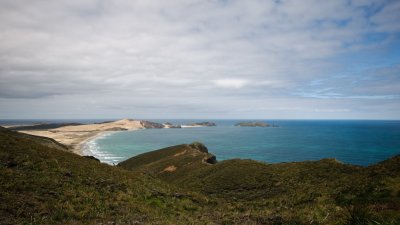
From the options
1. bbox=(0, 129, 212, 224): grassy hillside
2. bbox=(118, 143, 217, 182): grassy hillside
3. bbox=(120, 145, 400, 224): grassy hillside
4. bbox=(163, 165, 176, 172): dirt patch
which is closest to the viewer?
bbox=(0, 129, 212, 224): grassy hillside

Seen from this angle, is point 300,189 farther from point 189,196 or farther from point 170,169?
point 170,169

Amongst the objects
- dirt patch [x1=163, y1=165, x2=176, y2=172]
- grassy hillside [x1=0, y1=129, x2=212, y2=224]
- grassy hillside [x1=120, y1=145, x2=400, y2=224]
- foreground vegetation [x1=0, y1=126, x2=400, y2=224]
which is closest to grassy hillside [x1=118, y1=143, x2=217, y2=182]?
dirt patch [x1=163, y1=165, x2=176, y2=172]

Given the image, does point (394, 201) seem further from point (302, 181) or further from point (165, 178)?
point (165, 178)

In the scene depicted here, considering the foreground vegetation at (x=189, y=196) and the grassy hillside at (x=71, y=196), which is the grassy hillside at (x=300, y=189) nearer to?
the foreground vegetation at (x=189, y=196)

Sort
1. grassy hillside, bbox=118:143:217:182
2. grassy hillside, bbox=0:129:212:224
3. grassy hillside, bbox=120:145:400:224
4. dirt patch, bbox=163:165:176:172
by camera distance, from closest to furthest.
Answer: grassy hillside, bbox=0:129:212:224
grassy hillside, bbox=120:145:400:224
grassy hillside, bbox=118:143:217:182
dirt patch, bbox=163:165:176:172

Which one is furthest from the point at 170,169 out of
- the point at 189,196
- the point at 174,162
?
the point at 189,196

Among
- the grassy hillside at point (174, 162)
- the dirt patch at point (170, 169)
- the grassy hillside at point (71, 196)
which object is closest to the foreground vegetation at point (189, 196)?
the grassy hillside at point (71, 196)

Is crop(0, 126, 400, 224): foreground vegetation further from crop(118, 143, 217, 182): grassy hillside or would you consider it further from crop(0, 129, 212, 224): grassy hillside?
crop(118, 143, 217, 182): grassy hillside

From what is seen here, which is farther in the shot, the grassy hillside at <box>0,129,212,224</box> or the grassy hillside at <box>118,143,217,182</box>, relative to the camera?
the grassy hillside at <box>118,143,217,182</box>
